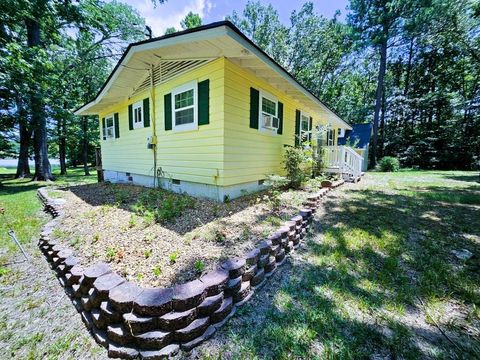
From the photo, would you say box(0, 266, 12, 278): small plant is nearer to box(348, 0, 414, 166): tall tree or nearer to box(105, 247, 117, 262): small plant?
box(105, 247, 117, 262): small plant

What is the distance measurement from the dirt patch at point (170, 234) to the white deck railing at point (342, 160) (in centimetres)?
420

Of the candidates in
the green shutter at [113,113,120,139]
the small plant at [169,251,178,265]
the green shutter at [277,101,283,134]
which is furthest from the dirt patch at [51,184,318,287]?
the green shutter at [113,113,120,139]

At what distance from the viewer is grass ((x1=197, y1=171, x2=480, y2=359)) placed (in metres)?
1.70

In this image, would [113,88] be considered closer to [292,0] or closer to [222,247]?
[222,247]

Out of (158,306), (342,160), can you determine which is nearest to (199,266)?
(158,306)

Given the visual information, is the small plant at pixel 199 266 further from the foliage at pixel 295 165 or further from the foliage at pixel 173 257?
the foliage at pixel 295 165

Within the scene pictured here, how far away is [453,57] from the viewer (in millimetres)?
→ 19688

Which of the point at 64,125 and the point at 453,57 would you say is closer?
the point at 64,125

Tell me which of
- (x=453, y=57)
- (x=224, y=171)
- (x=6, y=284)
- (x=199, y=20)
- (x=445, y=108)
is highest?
(x=199, y=20)

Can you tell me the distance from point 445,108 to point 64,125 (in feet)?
109

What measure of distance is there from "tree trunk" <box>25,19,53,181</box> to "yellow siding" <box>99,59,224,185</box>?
14.0 ft

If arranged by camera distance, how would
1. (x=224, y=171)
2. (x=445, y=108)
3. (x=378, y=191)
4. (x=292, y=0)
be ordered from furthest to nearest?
(x=445, y=108) < (x=292, y=0) < (x=378, y=191) < (x=224, y=171)

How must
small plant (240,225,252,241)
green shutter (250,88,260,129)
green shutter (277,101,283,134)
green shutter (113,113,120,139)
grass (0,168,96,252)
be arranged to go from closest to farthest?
small plant (240,225,252,241)
grass (0,168,96,252)
green shutter (250,88,260,129)
green shutter (277,101,283,134)
green shutter (113,113,120,139)

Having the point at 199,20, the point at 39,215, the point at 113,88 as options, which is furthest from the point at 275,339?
the point at 199,20
